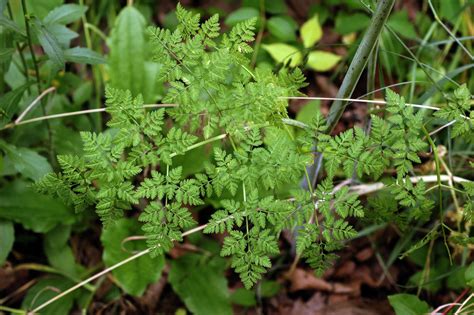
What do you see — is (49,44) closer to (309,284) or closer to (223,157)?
(223,157)

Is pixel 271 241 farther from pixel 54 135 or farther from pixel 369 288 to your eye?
pixel 54 135

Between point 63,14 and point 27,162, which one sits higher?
point 63,14

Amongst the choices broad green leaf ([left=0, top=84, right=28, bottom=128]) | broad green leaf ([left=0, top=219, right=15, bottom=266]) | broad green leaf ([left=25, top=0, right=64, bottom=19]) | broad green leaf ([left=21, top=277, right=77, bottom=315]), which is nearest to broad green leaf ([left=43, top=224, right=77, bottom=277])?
broad green leaf ([left=21, top=277, right=77, bottom=315])

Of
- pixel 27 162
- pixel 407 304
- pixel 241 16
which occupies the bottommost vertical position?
pixel 407 304

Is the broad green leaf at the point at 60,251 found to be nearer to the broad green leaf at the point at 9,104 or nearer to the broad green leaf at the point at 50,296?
the broad green leaf at the point at 50,296

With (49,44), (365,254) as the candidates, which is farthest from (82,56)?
(365,254)

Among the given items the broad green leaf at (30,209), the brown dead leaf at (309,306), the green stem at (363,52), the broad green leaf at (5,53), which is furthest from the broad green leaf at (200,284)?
the broad green leaf at (5,53)
